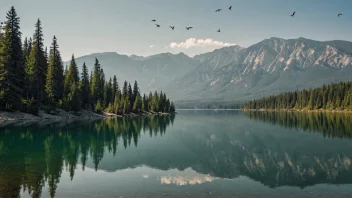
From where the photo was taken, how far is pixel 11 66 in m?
85.1

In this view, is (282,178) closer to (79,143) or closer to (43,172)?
(43,172)

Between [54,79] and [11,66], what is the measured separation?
2440 centimetres

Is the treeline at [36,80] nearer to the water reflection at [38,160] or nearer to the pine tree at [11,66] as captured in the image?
the pine tree at [11,66]

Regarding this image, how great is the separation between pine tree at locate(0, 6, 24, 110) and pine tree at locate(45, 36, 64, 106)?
51.7ft

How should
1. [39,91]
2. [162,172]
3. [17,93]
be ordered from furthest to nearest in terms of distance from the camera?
[39,91] → [17,93] → [162,172]

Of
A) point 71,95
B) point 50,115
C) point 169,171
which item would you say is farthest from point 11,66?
point 169,171

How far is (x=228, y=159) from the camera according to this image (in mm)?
37281

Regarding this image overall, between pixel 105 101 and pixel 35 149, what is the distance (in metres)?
120

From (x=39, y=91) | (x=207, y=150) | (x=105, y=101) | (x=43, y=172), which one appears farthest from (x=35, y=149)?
(x=105, y=101)

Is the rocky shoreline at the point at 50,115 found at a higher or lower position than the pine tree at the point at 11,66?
lower

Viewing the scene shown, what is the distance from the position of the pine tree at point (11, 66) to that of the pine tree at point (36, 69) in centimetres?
758

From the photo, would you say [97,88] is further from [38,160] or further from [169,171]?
[169,171]

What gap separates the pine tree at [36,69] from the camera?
96188 mm

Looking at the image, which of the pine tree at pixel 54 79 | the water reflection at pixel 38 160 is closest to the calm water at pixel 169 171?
the water reflection at pixel 38 160
